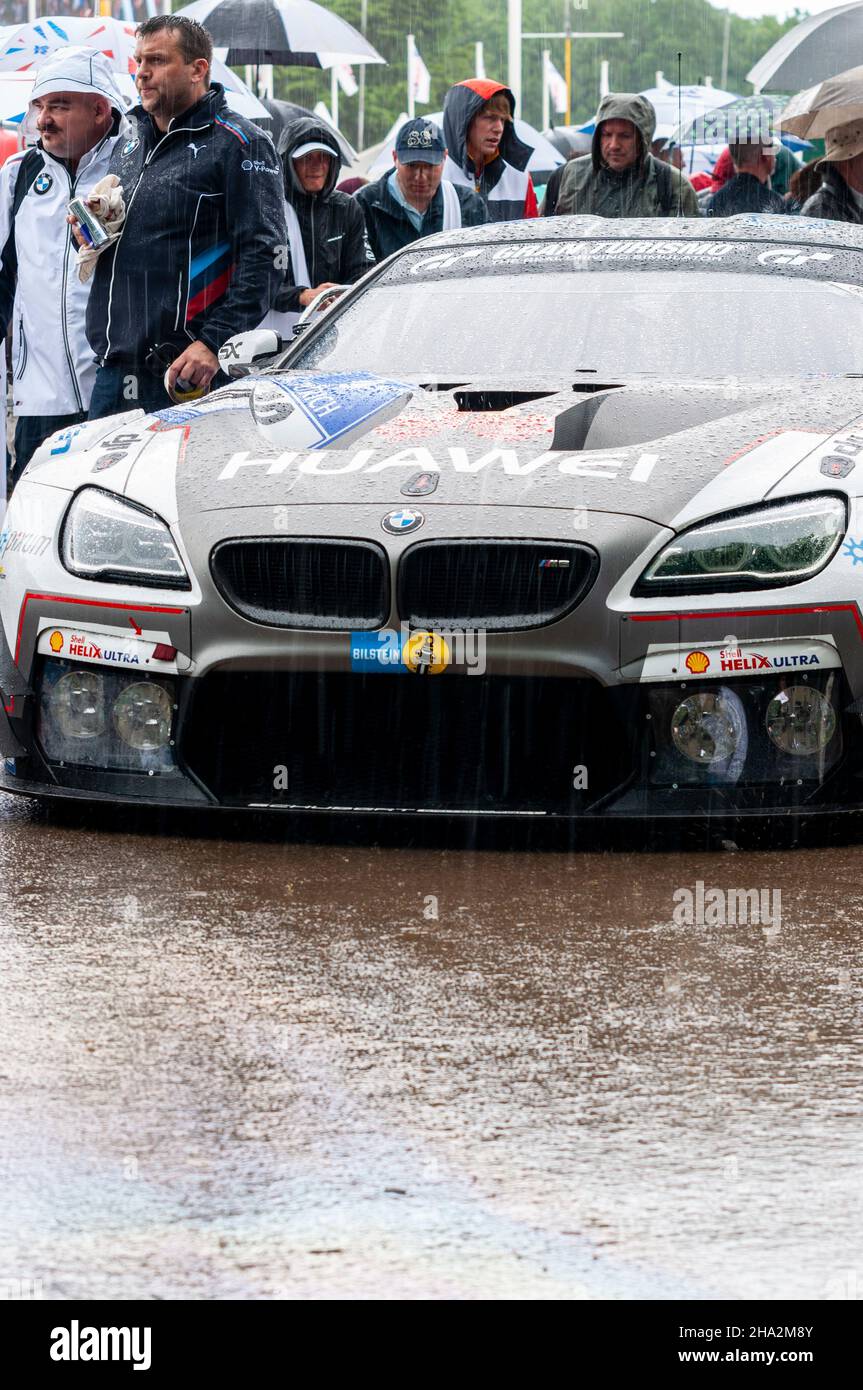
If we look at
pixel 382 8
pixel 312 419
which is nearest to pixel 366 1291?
pixel 312 419

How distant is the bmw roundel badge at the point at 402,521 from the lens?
15.2ft

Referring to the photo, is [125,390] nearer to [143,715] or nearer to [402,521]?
[143,715]

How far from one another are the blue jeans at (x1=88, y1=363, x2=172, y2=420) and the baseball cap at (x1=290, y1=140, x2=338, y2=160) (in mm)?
3155

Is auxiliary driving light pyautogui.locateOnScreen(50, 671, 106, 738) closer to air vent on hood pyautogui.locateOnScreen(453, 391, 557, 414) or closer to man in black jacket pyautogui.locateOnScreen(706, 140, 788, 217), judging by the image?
air vent on hood pyautogui.locateOnScreen(453, 391, 557, 414)

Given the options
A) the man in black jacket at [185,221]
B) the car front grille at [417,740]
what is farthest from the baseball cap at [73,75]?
the car front grille at [417,740]

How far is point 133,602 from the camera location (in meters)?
4.77

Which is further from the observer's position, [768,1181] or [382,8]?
[382,8]

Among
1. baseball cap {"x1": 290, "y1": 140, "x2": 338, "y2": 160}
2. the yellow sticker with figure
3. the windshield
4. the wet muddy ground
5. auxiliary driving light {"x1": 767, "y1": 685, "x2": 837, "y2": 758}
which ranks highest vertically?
baseball cap {"x1": 290, "y1": 140, "x2": 338, "y2": 160}

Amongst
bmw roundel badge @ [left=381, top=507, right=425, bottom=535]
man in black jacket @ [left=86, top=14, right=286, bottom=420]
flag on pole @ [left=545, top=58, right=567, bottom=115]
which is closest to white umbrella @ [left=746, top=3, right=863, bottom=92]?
man in black jacket @ [left=86, top=14, right=286, bottom=420]

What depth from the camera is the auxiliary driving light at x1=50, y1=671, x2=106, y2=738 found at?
486 centimetres

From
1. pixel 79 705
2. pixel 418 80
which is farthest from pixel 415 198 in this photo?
pixel 418 80

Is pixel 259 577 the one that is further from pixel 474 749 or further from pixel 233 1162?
pixel 233 1162

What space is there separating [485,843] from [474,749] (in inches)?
11.5

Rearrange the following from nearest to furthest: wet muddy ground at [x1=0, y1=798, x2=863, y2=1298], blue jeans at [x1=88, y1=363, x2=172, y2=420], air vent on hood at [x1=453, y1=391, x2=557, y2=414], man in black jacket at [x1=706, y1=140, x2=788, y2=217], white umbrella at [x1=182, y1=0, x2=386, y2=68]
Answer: wet muddy ground at [x1=0, y1=798, x2=863, y2=1298], air vent on hood at [x1=453, y1=391, x2=557, y2=414], blue jeans at [x1=88, y1=363, x2=172, y2=420], man in black jacket at [x1=706, y1=140, x2=788, y2=217], white umbrella at [x1=182, y1=0, x2=386, y2=68]
